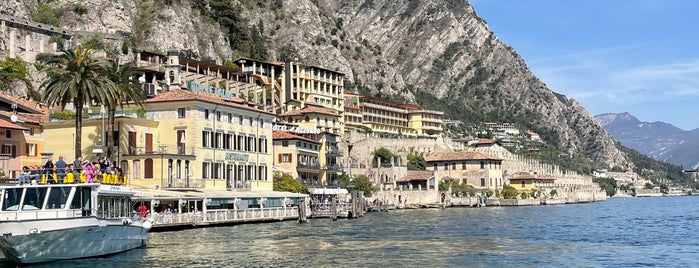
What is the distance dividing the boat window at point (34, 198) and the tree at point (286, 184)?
201 ft

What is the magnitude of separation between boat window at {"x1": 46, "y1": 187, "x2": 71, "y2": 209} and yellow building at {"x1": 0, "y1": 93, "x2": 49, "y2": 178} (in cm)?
3377

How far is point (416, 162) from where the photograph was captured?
599 ft

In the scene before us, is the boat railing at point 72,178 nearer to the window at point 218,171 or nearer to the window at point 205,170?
the window at point 205,170

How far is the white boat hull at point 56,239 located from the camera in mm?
42500

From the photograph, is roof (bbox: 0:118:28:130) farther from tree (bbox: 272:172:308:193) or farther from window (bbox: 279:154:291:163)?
window (bbox: 279:154:291:163)

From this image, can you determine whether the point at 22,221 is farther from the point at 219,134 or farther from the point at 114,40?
the point at 114,40

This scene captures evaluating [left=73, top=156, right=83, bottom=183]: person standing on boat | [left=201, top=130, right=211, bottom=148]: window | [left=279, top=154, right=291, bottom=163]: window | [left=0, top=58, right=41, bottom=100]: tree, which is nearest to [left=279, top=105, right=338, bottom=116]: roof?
[left=279, top=154, right=291, bottom=163]: window

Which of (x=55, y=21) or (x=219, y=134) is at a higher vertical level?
(x=55, y=21)

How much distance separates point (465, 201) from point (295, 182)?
66754 millimetres

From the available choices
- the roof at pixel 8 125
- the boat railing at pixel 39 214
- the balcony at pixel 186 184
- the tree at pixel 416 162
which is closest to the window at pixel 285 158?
the balcony at pixel 186 184

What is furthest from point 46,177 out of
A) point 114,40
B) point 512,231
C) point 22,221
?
point 114,40

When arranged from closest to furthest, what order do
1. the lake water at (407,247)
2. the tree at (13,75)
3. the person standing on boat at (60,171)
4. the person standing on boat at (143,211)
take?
the person standing on boat at (60,171), the lake water at (407,247), the person standing on boat at (143,211), the tree at (13,75)

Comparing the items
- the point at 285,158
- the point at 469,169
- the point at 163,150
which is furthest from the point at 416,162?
the point at 163,150

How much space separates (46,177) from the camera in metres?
45.8
